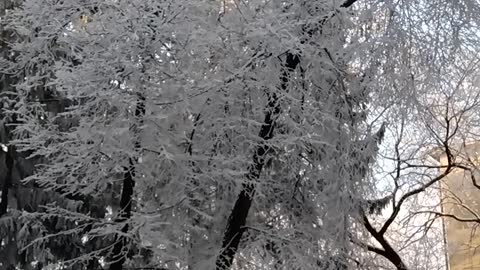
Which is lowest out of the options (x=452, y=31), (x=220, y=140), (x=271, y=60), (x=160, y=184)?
(x=160, y=184)

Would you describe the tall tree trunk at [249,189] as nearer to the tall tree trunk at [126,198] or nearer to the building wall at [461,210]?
the tall tree trunk at [126,198]

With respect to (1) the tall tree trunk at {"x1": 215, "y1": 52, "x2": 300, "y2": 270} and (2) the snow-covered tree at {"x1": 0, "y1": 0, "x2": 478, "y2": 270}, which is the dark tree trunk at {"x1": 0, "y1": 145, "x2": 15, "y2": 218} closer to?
(2) the snow-covered tree at {"x1": 0, "y1": 0, "x2": 478, "y2": 270}

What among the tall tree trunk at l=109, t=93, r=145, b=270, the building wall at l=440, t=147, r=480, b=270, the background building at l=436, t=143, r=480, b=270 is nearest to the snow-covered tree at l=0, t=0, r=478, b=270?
the tall tree trunk at l=109, t=93, r=145, b=270

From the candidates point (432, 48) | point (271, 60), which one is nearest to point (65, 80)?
point (271, 60)

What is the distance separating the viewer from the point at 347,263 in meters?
4.97

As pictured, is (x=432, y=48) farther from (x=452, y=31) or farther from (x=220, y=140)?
(x=220, y=140)

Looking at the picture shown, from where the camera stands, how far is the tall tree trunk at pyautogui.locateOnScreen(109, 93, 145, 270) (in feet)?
11.9

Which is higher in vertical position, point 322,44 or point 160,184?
point 322,44

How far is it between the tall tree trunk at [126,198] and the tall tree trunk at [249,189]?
715 mm

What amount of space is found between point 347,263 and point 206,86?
2.07 metres

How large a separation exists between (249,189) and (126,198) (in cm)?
86

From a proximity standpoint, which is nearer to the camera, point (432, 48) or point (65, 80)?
point (65, 80)

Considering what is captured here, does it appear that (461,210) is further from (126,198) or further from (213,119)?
(126,198)

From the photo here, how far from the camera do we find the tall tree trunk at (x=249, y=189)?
425 centimetres
